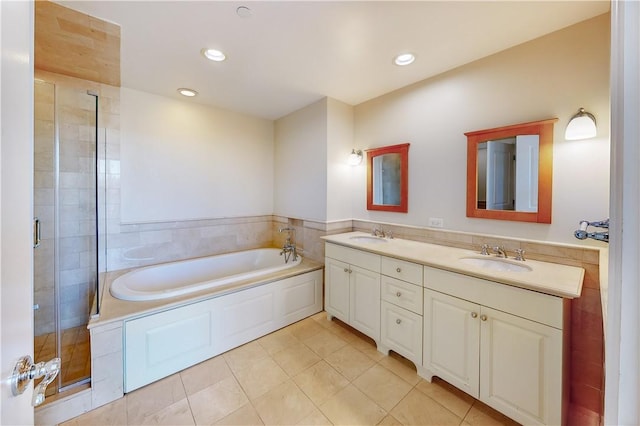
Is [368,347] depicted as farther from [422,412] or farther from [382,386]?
[422,412]

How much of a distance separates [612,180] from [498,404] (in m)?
1.67

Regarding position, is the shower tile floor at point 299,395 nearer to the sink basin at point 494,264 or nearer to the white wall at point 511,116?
the sink basin at point 494,264

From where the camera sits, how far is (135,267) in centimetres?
269

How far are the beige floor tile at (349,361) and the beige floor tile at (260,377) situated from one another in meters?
0.41

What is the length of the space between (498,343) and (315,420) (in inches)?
46.6

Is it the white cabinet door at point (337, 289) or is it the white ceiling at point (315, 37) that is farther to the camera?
the white cabinet door at point (337, 289)

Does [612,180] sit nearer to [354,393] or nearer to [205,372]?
[354,393]

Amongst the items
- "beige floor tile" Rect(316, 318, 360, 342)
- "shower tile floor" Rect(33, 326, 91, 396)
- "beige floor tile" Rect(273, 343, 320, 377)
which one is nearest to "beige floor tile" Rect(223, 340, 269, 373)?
"beige floor tile" Rect(273, 343, 320, 377)

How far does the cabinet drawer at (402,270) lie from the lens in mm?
1833

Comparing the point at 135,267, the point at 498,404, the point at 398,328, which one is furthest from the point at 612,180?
the point at 135,267

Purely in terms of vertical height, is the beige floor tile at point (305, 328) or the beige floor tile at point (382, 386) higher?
the beige floor tile at point (305, 328)

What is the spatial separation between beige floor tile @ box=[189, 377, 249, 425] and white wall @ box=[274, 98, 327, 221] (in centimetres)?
175

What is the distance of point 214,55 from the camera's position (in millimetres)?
1982

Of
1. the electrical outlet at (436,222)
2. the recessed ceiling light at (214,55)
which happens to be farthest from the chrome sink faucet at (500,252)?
the recessed ceiling light at (214,55)
